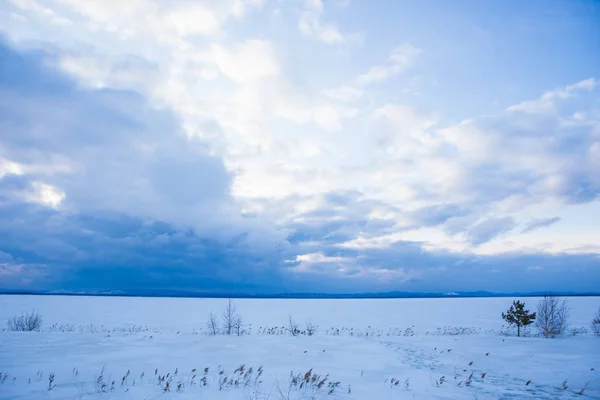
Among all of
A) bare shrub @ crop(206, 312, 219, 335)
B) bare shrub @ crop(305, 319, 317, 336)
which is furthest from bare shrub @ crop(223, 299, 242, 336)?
bare shrub @ crop(305, 319, 317, 336)

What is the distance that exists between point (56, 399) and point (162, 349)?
904cm

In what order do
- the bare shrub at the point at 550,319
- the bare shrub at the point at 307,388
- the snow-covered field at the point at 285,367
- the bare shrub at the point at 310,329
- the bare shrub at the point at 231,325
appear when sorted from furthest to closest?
the bare shrub at the point at 550,319, the bare shrub at the point at 231,325, the bare shrub at the point at 310,329, the snow-covered field at the point at 285,367, the bare shrub at the point at 307,388

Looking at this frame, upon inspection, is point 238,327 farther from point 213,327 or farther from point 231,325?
point 231,325

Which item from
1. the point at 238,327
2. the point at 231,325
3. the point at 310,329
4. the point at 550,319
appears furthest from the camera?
the point at 231,325

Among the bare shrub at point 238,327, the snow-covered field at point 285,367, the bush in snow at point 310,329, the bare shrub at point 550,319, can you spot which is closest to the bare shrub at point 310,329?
the bush in snow at point 310,329

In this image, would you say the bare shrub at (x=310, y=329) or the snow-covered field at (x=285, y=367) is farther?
the bare shrub at (x=310, y=329)

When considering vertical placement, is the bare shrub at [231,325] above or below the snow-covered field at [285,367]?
below

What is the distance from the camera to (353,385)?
39.9 feet

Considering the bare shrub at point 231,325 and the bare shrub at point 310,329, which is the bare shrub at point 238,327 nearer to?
the bare shrub at point 231,325

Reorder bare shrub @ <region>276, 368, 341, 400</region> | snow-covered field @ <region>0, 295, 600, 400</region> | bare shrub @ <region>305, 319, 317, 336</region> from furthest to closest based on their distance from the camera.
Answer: bare shrub @ <region>305, 319, 317, 336</region>, snow-covered field @ <region>0, 295, 600, 400</region>, bare shrub @ <region>276, 368, 341, 400</region>

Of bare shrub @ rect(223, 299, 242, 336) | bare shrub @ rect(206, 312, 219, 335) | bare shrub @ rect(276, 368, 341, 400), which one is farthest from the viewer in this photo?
bare shrub @ rect(223, 299, 242, 336)

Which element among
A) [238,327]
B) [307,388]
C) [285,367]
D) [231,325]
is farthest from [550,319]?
[231,325]

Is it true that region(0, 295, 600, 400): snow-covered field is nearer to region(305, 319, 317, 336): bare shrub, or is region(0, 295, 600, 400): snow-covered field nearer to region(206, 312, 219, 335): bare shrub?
region(305, 319, 317, 336): bare shrub

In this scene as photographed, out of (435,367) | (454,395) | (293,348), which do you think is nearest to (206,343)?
(293,348)
